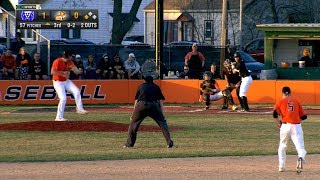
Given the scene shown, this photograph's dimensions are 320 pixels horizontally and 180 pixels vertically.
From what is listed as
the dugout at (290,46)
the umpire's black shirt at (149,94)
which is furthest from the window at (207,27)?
the umpire's black shirt at (149,94)

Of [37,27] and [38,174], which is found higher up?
[37,27]

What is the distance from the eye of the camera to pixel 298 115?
15.9 metres

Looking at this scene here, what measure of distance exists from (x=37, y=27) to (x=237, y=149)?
63.9 ft

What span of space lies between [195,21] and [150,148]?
4583cm

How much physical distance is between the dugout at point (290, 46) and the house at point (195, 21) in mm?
21845

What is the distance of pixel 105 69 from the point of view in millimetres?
34750

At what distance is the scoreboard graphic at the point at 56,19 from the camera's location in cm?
3738

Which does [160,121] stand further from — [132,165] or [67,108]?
[67,108]

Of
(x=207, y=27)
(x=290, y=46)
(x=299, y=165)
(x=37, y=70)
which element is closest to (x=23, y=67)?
(x=37, y=70)

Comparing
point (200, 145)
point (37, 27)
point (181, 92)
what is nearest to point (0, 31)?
point (37, 27)

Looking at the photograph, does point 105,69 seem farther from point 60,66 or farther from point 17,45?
point 60,66

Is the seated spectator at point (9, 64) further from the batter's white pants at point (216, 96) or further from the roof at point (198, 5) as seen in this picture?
the roof at point (198, 5)

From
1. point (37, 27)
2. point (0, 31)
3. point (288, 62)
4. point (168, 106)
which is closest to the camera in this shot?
point (168, 106)

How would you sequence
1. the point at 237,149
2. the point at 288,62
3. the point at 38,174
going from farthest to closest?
1. the point at 288,62
2. the point at 237,149
3. the point at 38,174
